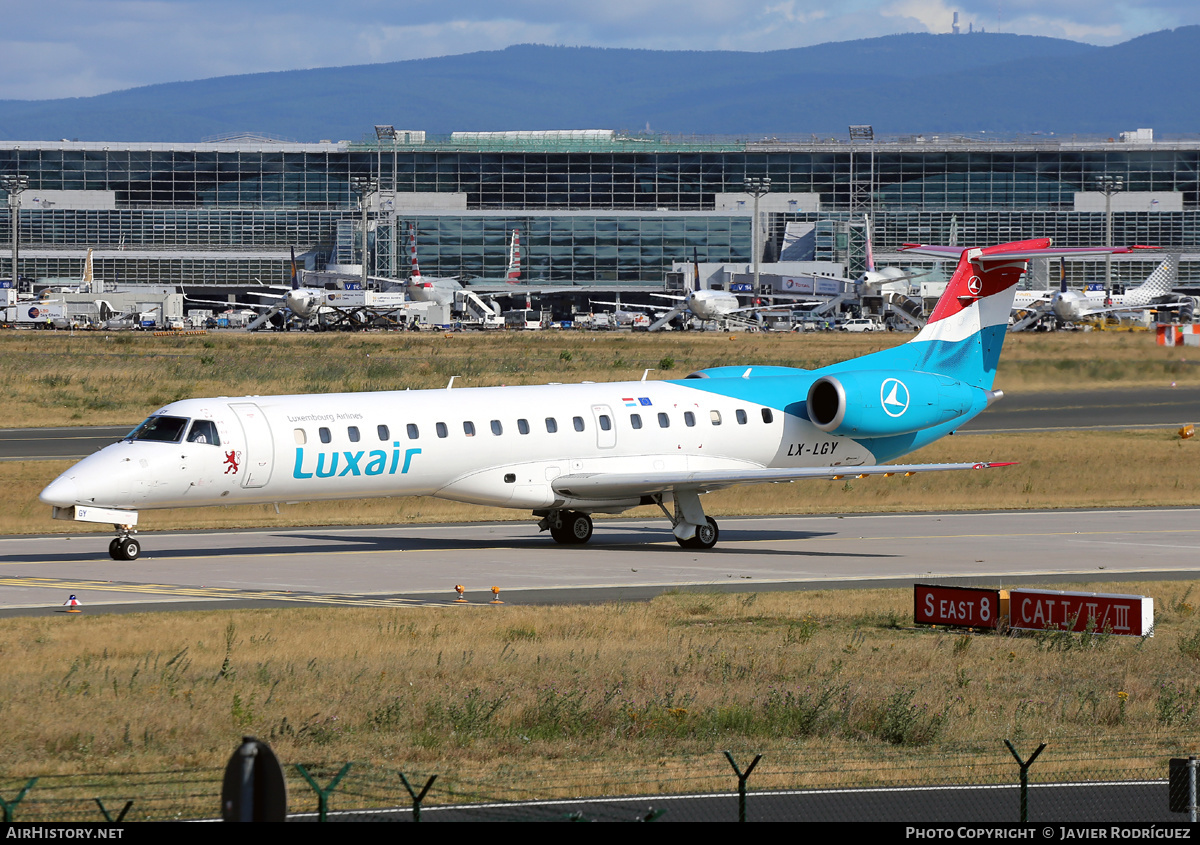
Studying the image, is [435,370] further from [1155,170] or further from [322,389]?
[1155,170]

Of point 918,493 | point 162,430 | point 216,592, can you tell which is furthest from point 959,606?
point 918,493

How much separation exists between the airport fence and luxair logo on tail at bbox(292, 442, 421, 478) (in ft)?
50.9

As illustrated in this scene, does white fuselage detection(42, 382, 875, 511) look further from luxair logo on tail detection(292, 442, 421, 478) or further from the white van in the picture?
the white van

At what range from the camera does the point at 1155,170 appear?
194 meters

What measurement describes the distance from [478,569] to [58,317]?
414ft

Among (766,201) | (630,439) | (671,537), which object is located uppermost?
(766,201)

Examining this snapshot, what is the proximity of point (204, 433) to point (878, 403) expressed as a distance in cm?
1547

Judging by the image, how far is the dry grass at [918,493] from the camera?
129 ft

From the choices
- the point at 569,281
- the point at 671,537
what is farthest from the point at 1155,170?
the point at 671,537

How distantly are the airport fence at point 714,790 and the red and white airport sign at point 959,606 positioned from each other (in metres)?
7.56

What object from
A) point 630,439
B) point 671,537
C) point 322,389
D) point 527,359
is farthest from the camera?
point 527,359

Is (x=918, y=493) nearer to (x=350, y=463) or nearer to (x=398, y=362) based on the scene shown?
(x=350, y=463)

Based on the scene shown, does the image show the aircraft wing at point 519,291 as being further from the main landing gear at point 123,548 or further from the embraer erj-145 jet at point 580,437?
the main landing gear at point 123,548

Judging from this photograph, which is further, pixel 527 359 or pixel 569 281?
pixel 569 281
